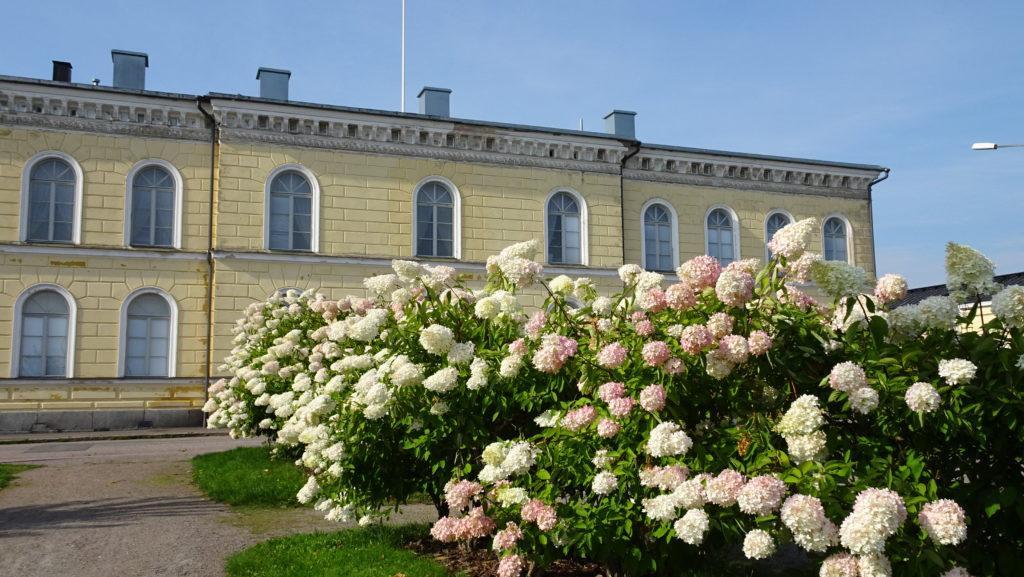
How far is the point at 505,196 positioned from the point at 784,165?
388 inches

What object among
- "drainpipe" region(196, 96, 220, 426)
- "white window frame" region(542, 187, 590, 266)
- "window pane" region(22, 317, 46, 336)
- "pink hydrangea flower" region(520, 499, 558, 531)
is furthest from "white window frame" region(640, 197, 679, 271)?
"pink hydrangea flower" region(520, 499, 558, 531)

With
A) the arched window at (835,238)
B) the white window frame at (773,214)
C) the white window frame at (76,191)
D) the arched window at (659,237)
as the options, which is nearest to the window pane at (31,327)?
the white window frame at (76,191)

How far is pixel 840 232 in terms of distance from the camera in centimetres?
2809

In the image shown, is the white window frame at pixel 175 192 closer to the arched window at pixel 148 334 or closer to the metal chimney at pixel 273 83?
the arched window at pixel 148 334

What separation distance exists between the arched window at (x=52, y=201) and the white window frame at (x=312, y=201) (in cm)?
438

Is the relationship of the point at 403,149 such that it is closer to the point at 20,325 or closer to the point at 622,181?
the point at 622,181

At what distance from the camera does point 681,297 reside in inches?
171

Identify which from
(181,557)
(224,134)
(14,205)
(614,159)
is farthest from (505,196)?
(181,557)

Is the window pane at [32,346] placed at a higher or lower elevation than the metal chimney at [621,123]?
lower

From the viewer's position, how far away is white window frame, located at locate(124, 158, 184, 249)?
20062mm

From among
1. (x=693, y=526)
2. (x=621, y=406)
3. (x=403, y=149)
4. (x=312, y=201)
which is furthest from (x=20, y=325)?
(x=693, y=526)

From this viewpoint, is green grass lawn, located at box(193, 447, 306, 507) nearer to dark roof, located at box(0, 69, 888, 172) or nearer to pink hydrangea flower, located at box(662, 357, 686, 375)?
pink hydrangea flower, located at box(662, 357, 686, 375)

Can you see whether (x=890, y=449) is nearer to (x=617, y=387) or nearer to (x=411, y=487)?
(x=617, y=387)

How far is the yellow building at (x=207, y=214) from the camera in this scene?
63.2 feet
